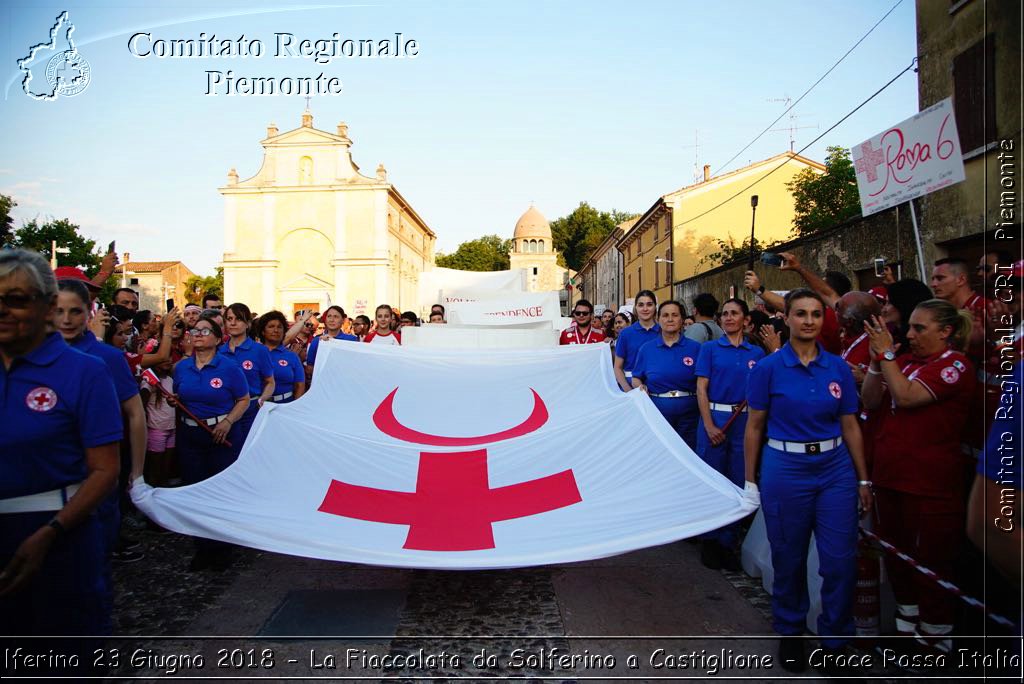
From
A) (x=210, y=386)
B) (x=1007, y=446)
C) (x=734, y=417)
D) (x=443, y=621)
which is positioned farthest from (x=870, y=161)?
(x=210, y=386)

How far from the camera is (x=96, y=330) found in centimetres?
443

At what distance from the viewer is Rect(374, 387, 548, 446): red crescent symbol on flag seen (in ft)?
15.6

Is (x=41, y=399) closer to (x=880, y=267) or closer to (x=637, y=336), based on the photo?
(x=637, y=336)

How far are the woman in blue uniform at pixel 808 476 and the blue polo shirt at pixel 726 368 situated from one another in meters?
1.45

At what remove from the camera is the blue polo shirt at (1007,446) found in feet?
6.33

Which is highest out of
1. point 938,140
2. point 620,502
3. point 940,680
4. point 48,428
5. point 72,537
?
point 938,140

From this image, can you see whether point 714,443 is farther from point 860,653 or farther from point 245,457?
point 245,457

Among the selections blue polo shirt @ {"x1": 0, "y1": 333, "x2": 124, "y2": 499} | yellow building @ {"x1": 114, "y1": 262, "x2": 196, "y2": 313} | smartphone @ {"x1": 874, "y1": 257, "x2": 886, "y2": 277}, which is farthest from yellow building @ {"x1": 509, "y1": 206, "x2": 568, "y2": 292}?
blue polo shirt @ {"x1": 0, "y1": 333, "x2": 124, "y2": 499}

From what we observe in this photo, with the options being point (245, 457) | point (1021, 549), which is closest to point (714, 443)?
point (1021, 549)

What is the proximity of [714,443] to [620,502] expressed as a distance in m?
1.38

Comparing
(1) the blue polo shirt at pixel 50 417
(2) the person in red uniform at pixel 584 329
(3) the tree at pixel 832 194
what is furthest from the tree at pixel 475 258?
(1) the blue polo shirt at pixel 50 417

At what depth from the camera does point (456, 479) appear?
429cm

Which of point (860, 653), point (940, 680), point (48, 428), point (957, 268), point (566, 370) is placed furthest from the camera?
point (566, 370)

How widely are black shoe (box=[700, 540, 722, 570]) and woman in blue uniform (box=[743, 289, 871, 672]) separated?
4.15 feet
